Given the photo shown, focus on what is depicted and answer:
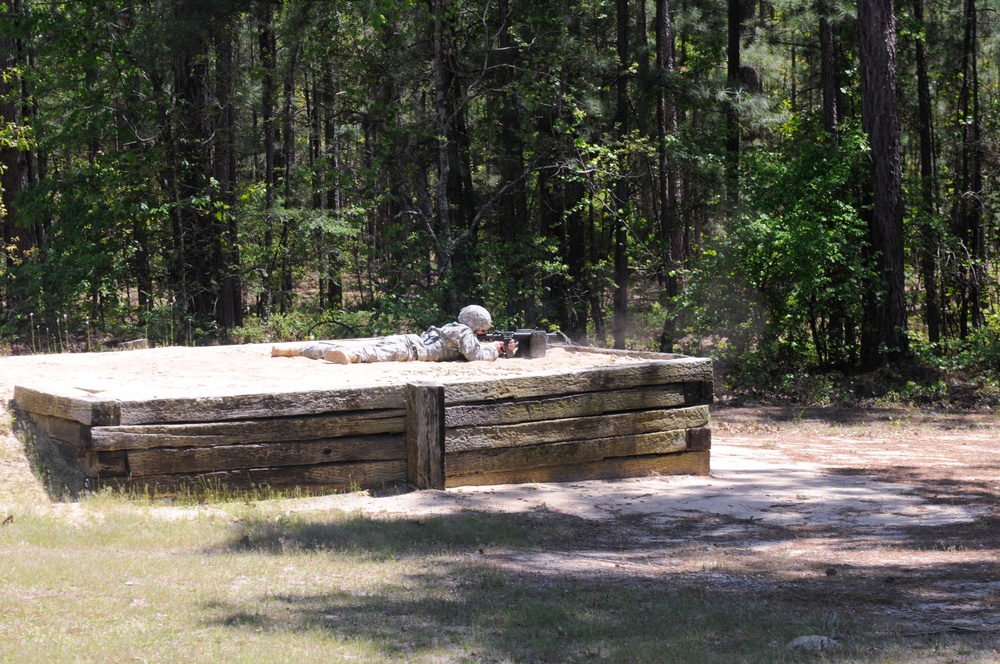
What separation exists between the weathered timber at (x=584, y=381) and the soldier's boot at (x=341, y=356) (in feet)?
8.54

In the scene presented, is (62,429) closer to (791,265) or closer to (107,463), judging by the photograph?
(107,463)

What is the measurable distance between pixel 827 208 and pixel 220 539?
14318mm

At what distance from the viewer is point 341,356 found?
1066cm

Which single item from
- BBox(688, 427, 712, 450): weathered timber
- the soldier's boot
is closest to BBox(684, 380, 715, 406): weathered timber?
BBox(688, 427, 712, 450): weathered timber

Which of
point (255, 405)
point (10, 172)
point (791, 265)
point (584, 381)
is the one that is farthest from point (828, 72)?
point (10, 172)

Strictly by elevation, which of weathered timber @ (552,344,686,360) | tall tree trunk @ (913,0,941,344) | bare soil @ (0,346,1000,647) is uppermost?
tall tree trunk @ (913,0,941,344)

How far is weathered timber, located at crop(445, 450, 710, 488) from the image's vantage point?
8703mm

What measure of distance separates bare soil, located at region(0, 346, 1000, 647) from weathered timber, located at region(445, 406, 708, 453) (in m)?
0.43

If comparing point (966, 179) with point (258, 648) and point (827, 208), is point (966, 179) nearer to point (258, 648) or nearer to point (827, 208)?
point (827, 208)

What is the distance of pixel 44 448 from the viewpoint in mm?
7746

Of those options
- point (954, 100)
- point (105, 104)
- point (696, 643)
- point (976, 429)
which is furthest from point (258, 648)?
point (954, 100)

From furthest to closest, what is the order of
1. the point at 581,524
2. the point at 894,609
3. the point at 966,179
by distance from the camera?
1. the point at 966,179
2. the point at 581,524
3. the point at 894,609

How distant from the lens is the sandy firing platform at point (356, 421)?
7.44 meters

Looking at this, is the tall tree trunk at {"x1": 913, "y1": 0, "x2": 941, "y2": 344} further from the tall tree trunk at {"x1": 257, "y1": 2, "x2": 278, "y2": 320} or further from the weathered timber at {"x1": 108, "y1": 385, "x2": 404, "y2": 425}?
the weathered timber at {"x1": 108, "y1": 385, "x2": 404, "y2": 425}
